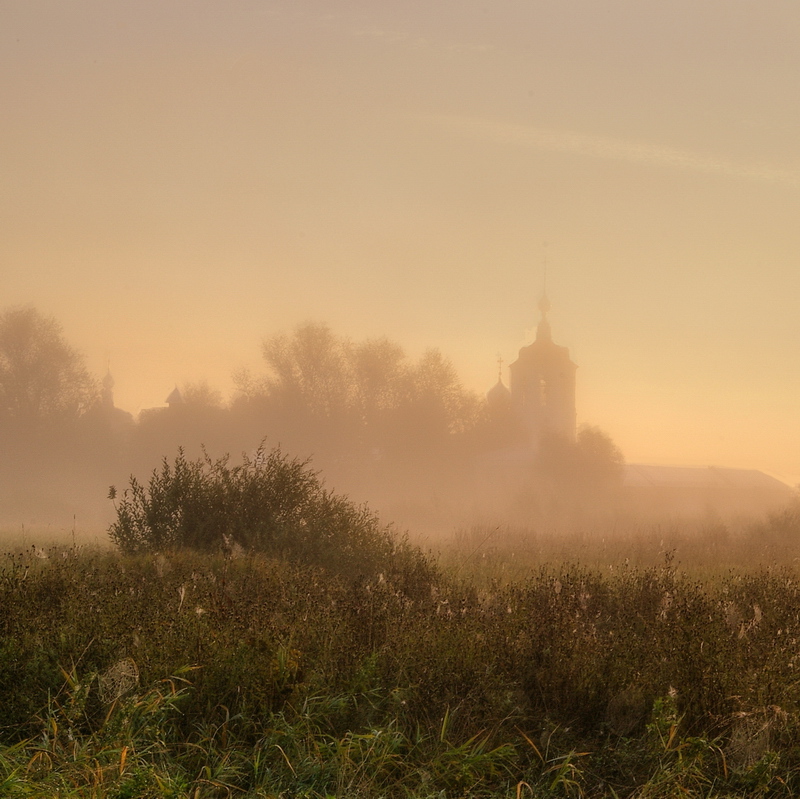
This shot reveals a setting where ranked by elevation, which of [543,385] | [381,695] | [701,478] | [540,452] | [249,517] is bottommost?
[701,478]

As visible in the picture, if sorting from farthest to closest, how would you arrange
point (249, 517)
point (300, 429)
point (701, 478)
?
point (701, 478)
point (300, 429)
point (249, 517)

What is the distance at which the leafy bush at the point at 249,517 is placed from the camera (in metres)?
11.8

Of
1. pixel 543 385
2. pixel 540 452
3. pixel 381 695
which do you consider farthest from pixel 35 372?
pixel 381 695

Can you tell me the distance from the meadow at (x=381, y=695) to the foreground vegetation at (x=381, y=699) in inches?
0.6

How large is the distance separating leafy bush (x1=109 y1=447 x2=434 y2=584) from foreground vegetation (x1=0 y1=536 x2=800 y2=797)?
184 inches

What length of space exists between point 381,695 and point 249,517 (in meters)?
7.11

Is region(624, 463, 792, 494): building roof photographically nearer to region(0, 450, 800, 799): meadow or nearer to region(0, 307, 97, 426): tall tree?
region(0, 307, 97, 426): tall tree

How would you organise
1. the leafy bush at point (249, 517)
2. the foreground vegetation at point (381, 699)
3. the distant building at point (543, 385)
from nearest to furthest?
the foreground vegetation at point (381, 699) → the leafy bush at point (249, 517) → the distant building at point (543, 385)

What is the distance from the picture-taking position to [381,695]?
552cm

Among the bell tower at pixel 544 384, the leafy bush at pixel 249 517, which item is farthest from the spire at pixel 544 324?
the leafy bush at pixel 249 517

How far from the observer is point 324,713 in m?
5.22

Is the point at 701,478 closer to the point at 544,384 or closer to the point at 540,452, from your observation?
the point at 544,384

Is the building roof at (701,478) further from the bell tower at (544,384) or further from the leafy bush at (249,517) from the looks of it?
the leafy bush at (249,517)

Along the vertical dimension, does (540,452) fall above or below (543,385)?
below
